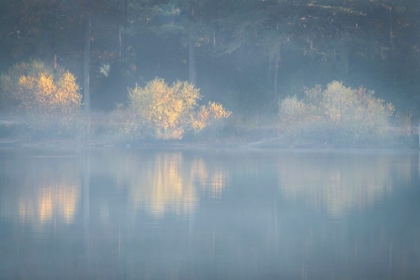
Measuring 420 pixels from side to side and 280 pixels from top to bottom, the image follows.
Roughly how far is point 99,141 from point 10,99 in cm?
698

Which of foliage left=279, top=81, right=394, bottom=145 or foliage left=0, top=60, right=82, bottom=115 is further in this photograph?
foliage left=0, top=60, right=82, bottom=115

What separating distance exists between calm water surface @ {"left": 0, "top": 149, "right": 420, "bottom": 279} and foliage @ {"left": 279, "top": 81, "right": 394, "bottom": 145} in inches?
437

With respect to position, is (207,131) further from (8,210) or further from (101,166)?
(8,210)

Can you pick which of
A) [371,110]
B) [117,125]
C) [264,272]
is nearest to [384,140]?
[371,110]

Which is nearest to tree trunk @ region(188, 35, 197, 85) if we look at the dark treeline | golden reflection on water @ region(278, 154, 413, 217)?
the dark treeline

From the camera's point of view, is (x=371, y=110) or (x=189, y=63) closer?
(x=371, y=110)

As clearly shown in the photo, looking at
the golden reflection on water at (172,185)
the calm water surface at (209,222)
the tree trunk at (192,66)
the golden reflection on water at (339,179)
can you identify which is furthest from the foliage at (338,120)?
the tree trunk at (192,66)

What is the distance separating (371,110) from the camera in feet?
116

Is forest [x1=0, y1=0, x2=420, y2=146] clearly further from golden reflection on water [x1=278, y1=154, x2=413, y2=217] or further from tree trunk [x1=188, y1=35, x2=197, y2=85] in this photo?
golden reflection on water [x1=278, y1=154, x2=413, y2=217]

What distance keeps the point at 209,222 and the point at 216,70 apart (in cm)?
4204

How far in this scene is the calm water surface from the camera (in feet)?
32.4

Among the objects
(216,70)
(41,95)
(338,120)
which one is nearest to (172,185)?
(338,120)

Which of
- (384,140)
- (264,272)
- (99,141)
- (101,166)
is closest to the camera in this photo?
(264,272)

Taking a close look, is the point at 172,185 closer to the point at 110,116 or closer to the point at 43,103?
the point at 43,103
